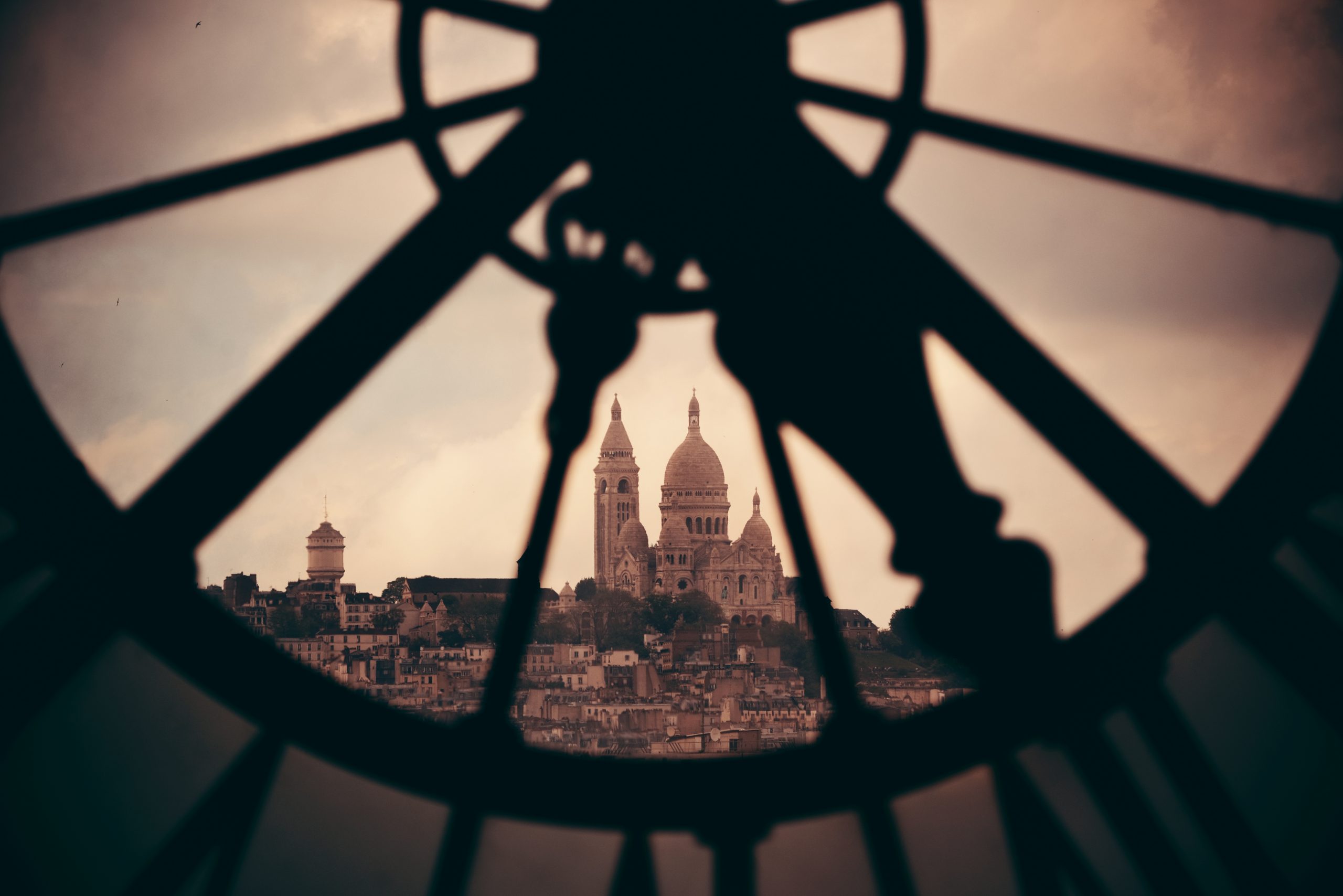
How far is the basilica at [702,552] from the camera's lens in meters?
89.5

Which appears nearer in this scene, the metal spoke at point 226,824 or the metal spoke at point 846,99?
the metal spoke at point 846,99

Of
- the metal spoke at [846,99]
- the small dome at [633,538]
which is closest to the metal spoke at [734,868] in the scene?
the metal spoke at [846,99]

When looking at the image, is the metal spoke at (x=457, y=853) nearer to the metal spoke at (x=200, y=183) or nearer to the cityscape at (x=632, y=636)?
the metal spoke at (x=200, y=183)

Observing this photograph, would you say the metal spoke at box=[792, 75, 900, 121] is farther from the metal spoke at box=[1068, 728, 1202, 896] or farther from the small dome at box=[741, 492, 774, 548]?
the small dome at box=[741, 492, 774, 548]

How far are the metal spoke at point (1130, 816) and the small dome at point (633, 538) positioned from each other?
303ft

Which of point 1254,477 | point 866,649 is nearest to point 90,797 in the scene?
point 1254,477

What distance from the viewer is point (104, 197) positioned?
241cm

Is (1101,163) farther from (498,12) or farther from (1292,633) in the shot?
(498,12)

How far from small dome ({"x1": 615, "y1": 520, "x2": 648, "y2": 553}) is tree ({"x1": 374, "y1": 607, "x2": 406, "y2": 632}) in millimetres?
17535

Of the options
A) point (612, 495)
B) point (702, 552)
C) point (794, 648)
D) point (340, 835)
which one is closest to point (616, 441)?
point (612, 495)

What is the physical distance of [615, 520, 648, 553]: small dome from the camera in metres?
95.2

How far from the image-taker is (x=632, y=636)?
282ft

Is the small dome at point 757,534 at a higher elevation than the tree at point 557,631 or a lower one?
higher

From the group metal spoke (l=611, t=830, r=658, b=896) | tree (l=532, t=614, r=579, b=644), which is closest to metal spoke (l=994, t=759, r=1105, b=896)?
metal spoke (l=611, t=830, r=658, b=896)
